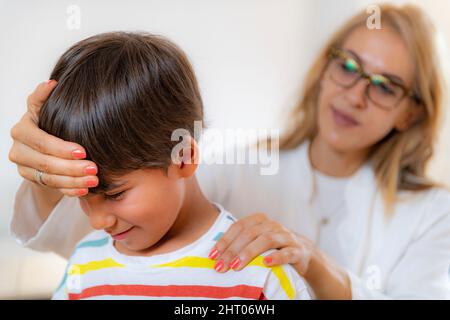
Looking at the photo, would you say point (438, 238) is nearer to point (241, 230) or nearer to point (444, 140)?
point (444, 140)

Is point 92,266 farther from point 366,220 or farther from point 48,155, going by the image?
point 366,220

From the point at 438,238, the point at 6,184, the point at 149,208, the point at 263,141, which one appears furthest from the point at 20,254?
the point at 438,238

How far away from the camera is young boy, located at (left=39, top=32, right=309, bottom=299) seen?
60 cm

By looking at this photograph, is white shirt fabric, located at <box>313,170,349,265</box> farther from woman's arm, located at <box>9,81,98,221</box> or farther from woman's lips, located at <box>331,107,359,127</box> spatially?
woman's arm, located at <box>9,81,98,221</box>

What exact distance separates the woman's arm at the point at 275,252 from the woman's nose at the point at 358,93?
203 mm

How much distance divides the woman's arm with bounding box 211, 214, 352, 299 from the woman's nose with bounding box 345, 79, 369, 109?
0.20 meters

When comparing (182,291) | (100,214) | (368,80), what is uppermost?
(368,80)

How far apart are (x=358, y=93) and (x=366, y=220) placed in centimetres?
19

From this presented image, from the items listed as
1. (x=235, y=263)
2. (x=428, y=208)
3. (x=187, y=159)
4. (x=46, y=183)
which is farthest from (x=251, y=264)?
(x=428, y=208)

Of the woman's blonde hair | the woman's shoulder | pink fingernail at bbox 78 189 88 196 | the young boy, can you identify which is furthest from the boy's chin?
the woman's shoulder

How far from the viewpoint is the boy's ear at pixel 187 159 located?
0.66 metres

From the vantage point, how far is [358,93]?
0.84m
